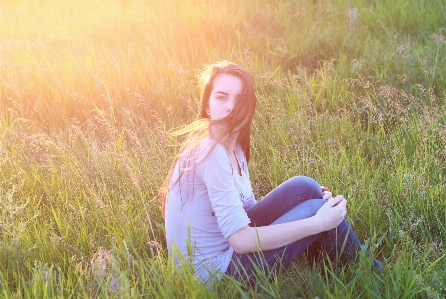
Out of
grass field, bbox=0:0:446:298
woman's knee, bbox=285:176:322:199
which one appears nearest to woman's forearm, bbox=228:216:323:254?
grass field, bbox=0:0:446:298

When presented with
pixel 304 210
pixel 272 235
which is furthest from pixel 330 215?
pixel 272 235

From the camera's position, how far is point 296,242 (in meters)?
2.46

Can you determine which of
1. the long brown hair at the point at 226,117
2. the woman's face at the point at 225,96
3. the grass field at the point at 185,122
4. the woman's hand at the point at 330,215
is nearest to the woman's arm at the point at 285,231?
the woman's hand at the point at 330,215

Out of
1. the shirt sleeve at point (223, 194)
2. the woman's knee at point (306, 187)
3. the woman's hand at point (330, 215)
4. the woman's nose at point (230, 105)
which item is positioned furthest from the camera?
the woman's knee at point (306, 187)

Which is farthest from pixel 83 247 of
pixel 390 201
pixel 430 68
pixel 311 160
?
pixel 430 68

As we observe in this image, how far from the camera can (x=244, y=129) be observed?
2.66m

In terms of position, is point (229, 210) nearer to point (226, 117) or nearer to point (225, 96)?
point (226, 117)

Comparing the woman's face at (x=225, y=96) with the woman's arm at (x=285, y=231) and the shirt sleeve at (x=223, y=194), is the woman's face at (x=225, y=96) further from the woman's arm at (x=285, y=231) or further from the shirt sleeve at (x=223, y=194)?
the woman's arm at (x=285, y=231)

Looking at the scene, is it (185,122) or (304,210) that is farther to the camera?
(185,122)

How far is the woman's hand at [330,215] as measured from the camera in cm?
242

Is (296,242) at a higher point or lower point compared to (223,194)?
lower

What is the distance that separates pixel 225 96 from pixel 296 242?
79 cm

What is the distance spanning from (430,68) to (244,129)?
9.71 ft

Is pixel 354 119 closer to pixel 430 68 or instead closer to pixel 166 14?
pixel 430 68
